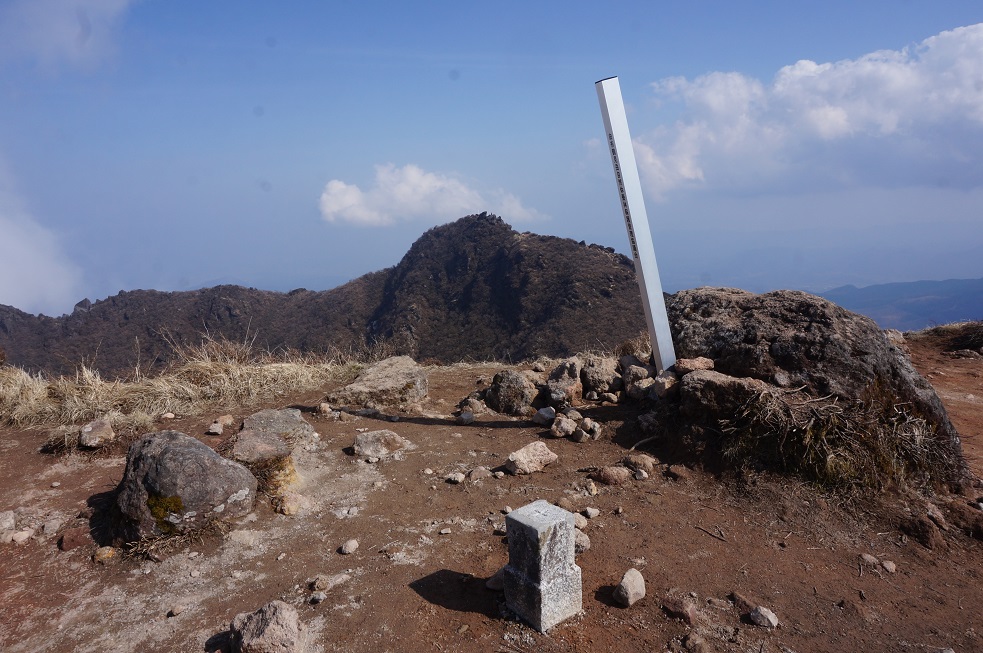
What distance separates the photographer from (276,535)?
4270mm

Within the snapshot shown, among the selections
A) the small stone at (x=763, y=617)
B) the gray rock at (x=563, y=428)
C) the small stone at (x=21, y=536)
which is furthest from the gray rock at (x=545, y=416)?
the small stone at (x=21, y=536)

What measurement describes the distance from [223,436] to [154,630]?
10.8ft

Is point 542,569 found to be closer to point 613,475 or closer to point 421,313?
point 613,475

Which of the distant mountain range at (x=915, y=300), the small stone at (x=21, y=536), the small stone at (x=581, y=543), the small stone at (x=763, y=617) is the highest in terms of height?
the small stone at (x=21, y=536)

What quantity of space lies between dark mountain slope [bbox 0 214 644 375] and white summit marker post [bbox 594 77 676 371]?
13.8 metres

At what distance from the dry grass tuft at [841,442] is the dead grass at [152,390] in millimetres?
5965

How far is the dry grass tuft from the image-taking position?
4.44 metres

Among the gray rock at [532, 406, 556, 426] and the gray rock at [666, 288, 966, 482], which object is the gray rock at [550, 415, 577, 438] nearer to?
the gray rock at [532, 406, 556, 426]

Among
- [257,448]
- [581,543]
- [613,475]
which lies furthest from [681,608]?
[257,448]

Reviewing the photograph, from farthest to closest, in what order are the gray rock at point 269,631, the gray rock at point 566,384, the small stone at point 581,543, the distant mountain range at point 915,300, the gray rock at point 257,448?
the distant mountain range at point 915,300, the gray rock at point 566,384, the gray rock at point 257,448, the small stone at point 581,543, the gray rock at point 269,631

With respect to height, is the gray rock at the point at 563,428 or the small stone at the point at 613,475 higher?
the gray rock at the point at 563,428

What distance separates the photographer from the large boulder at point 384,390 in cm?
712

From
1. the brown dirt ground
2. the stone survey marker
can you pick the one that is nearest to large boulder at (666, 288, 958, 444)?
the brown dirt ground

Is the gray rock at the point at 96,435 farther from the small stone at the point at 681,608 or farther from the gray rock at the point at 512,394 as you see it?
the small stone at the point at 681,608
